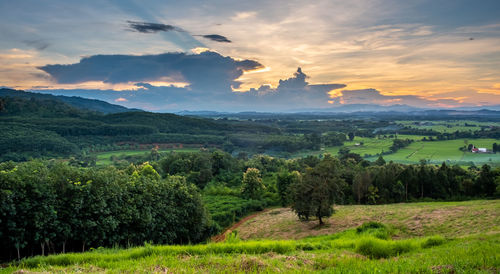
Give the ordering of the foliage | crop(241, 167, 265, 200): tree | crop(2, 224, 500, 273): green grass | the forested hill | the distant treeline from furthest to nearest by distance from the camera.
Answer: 1. the forested hill
2. crop(241, 167, 265, 200): tree
3. the distant treeline
4. the foliage
5. crop(2, 224, 500, 273): green grass

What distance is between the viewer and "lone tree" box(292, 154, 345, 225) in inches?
1156

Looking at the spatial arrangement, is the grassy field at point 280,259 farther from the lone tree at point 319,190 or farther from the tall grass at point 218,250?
the lone tree at point 319,190

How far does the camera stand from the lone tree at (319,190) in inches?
1156

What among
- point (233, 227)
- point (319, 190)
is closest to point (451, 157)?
point (319, 190)

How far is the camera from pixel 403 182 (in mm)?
50312

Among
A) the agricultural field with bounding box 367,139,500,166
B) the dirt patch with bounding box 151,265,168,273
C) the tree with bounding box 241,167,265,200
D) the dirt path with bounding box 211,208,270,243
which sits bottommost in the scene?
the dirt path with bounding box 211,208,270,243

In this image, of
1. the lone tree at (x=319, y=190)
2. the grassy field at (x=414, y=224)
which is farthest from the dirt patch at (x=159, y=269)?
the lone tree at (x=319, y=190)

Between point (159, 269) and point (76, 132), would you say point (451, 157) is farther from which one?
point (76, 132)

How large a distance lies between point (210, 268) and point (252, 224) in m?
34.7

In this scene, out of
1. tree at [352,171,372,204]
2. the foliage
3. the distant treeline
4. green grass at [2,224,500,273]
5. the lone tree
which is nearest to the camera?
green grass at [2,224,500,273]

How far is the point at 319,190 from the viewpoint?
29.3 metres

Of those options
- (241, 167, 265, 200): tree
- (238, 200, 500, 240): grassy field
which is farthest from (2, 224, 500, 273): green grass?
(241, 167, 265, 200): tree

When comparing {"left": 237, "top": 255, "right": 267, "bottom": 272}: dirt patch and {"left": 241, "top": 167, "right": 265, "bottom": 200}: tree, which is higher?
{"left": 237, "top": 255, "right": 267, "bottom": 272}: dirt patch

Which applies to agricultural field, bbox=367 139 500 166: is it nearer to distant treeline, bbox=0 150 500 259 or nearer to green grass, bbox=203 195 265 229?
distant treeline, bbox=0 150 500 259
